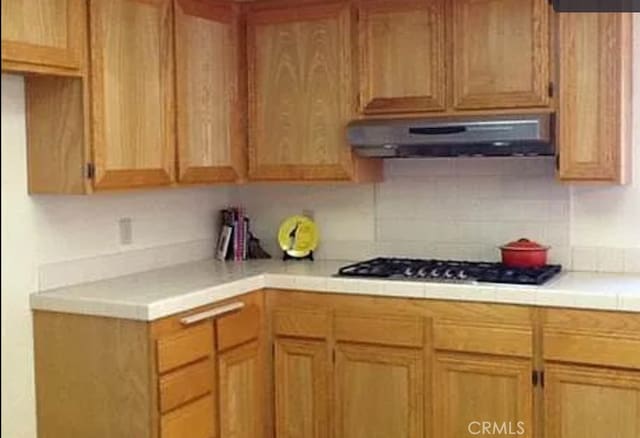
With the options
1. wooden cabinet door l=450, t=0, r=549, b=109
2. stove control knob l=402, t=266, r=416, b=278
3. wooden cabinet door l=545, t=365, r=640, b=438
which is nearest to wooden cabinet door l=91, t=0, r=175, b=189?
stove control knob l=402, t=266, r=416, b=278

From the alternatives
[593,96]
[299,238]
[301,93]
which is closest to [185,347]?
[299,238]

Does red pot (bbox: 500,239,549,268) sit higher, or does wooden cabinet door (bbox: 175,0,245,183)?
wooden cabinet door (bbox: 175,0,245,183)

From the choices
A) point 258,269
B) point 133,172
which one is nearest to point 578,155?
point 258,269

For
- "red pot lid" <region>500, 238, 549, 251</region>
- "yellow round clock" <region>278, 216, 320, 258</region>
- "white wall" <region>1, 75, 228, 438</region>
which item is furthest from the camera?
"yellow round clock" <region>278, 216, 320, 258</region>

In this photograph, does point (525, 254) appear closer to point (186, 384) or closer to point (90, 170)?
point (186, 384)

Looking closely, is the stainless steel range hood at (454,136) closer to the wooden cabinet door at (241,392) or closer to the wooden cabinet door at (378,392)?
the wooden cabinet door at (378,392)

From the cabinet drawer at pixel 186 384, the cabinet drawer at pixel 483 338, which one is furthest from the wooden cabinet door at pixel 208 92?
the cabinet drawer at pixel 483 338

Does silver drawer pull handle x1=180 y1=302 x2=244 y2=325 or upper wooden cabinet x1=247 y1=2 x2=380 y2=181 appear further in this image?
upper wooden cabinet x1=247 y1=2 x2=380 y2=181

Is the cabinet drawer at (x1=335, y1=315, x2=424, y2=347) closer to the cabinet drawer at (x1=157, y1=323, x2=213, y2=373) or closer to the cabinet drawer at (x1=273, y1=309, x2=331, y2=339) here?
the cabinet drawer at (x1=273, y1=309, x2=331, y2=339)

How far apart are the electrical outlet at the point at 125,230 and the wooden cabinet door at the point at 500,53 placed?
1.57m

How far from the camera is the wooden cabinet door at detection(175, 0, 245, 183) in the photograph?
11.2ft

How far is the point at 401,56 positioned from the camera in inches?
136

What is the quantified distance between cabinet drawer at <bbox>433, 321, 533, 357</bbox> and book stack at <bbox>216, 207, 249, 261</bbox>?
4.19 ft

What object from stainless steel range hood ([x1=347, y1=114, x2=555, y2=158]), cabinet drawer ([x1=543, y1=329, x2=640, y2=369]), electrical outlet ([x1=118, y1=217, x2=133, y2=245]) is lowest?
cabinet drawer ([x1=543, y1=329, x2=640, y2=369])
